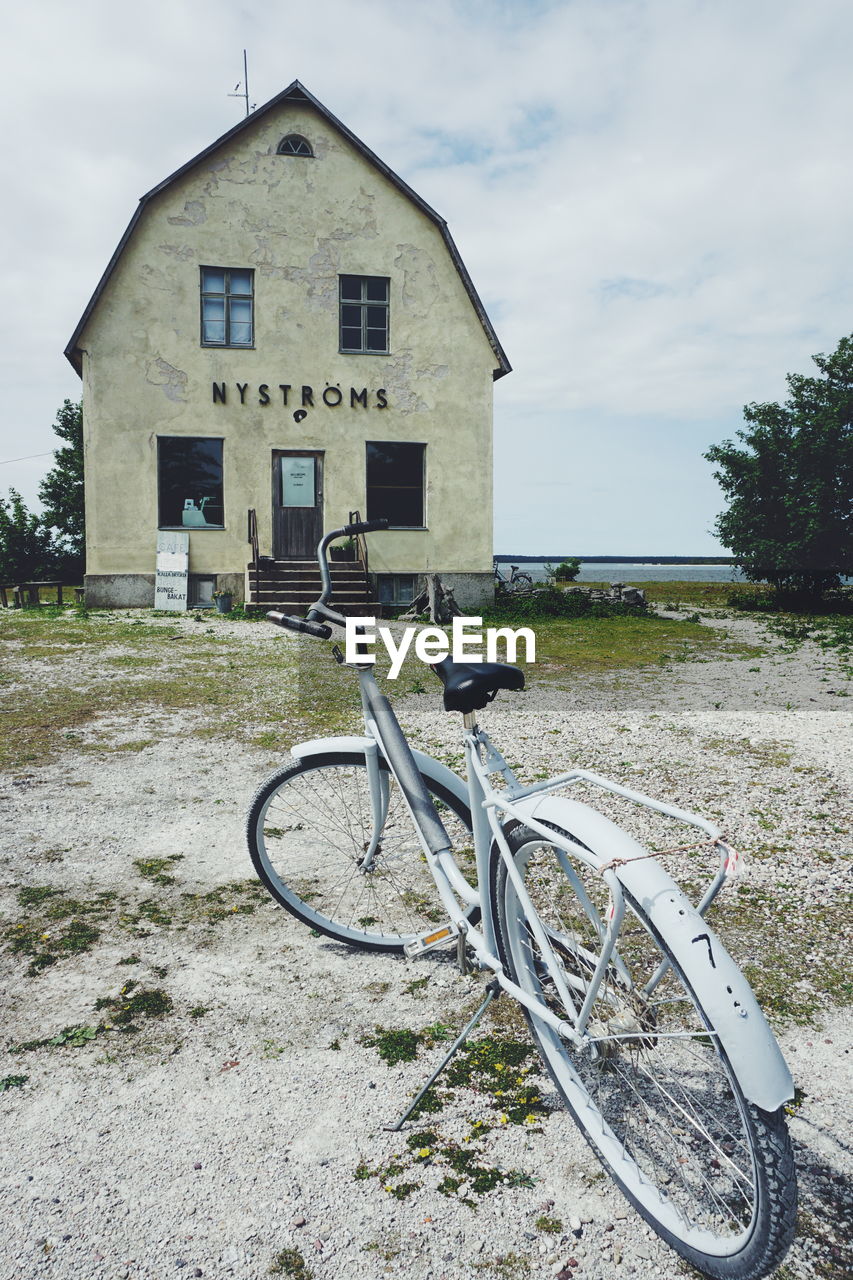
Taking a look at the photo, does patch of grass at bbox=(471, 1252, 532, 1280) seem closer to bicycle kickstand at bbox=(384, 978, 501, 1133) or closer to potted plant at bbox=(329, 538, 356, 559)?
bicycle kickstand at bbox=(384, 978, 501, 1133)

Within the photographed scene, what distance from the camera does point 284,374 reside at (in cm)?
1973

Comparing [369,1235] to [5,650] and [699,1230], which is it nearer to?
[699,1230]

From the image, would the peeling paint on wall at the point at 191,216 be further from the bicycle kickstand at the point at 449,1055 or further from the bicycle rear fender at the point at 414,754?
the bicycle kickstand at the point at 449,1055

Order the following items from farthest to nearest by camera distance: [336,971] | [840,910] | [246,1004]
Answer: [840,910] → [336,971] → [246,1004]

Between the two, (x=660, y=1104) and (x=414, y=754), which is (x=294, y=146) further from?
(x=660, y=1104)

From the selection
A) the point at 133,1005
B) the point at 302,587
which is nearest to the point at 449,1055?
the point at 133,1005

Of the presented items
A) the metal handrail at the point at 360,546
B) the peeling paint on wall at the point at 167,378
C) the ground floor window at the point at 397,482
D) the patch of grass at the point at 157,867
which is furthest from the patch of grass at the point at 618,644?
the peeling paint on wall at the point at 167,378

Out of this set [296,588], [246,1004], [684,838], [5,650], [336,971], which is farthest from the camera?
[296,588]

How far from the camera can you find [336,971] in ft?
10.8

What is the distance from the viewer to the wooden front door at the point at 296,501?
65.2 feet

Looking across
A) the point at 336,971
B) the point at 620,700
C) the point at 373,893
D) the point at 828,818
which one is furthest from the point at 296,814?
the point at 620,700

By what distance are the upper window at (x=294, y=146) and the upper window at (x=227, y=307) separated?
2868 mm

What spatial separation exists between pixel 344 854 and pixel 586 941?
56.0 inches

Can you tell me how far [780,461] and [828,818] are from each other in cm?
2083
